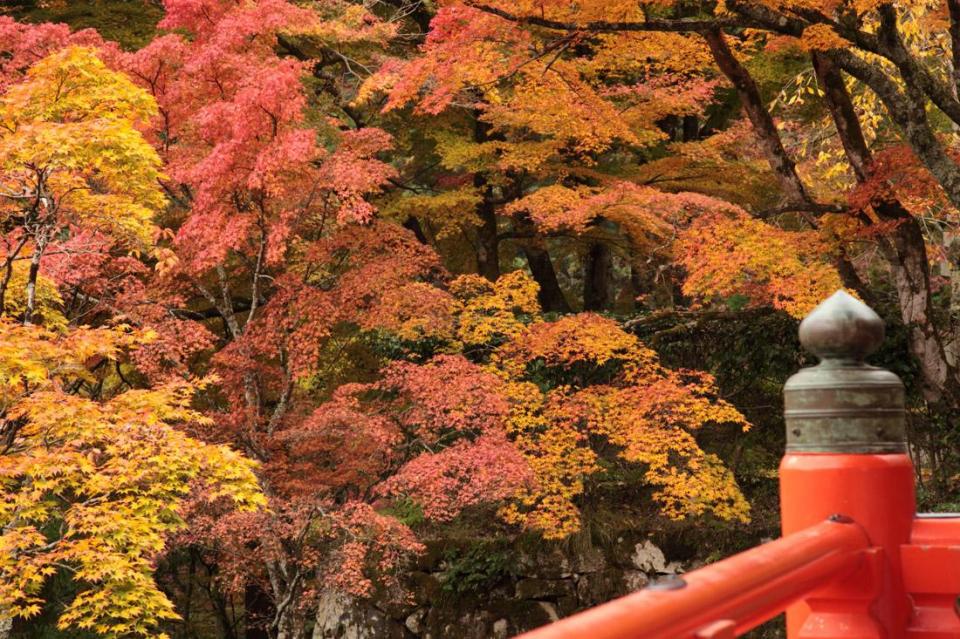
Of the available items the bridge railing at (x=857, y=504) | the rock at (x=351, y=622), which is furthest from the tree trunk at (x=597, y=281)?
the bridge railing at (x=857, y=504)

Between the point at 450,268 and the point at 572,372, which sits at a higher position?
the point at 450,268

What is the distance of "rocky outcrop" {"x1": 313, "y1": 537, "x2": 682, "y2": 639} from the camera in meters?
10.8

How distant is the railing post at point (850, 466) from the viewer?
1.61m

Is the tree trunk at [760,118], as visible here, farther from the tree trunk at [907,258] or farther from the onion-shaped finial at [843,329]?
the onion-shaped finial at [843,329]

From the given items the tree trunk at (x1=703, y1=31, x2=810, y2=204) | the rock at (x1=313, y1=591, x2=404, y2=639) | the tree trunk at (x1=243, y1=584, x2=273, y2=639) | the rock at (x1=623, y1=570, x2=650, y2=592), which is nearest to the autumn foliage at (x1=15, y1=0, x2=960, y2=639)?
the tree trunk at (x1=703, y1=31, x2=810, y2=204)

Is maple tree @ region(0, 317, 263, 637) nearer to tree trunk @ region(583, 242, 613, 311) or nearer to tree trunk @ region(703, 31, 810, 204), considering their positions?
tree trunk @ region(703, 31, 810, 204)

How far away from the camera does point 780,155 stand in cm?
887

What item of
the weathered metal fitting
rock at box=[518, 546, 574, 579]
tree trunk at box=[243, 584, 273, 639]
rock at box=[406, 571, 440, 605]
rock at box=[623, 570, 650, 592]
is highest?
the weathered metal fitting

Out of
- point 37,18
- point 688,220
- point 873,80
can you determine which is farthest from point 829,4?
point 37,18

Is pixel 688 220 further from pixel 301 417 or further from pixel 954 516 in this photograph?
pixel 954 516

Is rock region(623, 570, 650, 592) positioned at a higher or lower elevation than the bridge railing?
lower

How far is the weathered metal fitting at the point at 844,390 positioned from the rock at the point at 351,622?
10.1 m

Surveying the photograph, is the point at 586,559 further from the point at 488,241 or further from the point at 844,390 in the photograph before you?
the point at 844,390

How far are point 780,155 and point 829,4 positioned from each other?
2382 millimetres
